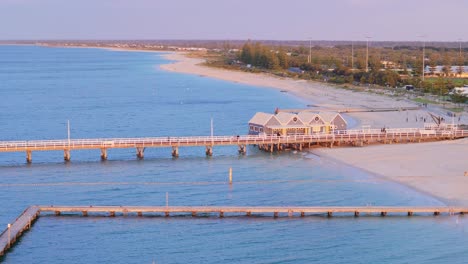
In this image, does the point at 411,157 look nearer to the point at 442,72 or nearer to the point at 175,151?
the point at 175,151

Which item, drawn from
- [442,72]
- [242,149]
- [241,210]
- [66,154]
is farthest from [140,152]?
[442,72]

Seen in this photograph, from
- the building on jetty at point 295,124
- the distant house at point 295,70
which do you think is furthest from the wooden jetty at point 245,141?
the distant house at point 295,70

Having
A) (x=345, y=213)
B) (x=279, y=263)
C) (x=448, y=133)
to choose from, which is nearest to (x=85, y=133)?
(x=448, y=133)

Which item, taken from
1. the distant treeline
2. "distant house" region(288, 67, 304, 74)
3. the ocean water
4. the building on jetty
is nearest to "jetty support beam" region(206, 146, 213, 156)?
the ocean water

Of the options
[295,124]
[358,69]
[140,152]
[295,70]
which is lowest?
[140,152]

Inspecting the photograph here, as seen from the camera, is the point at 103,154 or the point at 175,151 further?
the point at 175,151

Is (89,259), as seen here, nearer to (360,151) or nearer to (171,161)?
(171,161)
